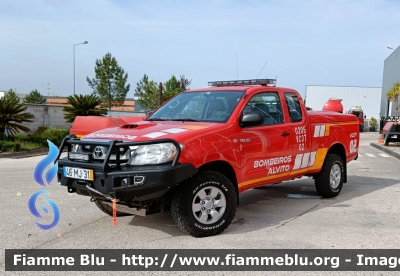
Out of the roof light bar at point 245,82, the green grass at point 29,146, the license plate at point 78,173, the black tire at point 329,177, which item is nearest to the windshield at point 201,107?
the roof light bar at point 245,82

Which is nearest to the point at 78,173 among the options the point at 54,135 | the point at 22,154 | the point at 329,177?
the point at 329,177

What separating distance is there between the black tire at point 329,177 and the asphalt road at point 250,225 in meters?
0.16

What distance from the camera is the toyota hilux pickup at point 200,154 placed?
15.8 feet

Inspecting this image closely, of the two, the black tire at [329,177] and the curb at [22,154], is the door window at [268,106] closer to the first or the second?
the black tire at [329,177]

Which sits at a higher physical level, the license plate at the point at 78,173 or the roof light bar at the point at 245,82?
the roof light bar at the point at 245,82

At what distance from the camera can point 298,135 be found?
6719mm

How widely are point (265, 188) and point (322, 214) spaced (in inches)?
93.6

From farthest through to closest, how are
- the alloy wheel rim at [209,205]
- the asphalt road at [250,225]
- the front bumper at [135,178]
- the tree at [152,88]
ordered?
the tree at [152,88], the alloy wheel rim at [209,205], the asphalt road at [250,225], the front bumper at [135,178]

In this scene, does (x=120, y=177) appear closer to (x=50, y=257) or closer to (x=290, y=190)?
(x=50, y=257)

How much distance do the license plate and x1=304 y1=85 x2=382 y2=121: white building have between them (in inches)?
2174

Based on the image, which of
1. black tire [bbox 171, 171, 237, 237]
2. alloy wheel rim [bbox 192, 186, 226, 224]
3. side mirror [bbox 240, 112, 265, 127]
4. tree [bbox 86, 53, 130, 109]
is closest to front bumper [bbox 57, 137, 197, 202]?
black tire [bbox 171, 171, 237, 237]

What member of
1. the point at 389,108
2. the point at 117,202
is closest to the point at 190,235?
the point at 117,202

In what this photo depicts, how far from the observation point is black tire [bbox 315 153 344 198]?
752cm

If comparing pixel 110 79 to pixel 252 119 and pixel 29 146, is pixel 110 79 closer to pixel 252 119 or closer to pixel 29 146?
pixel 29 146
